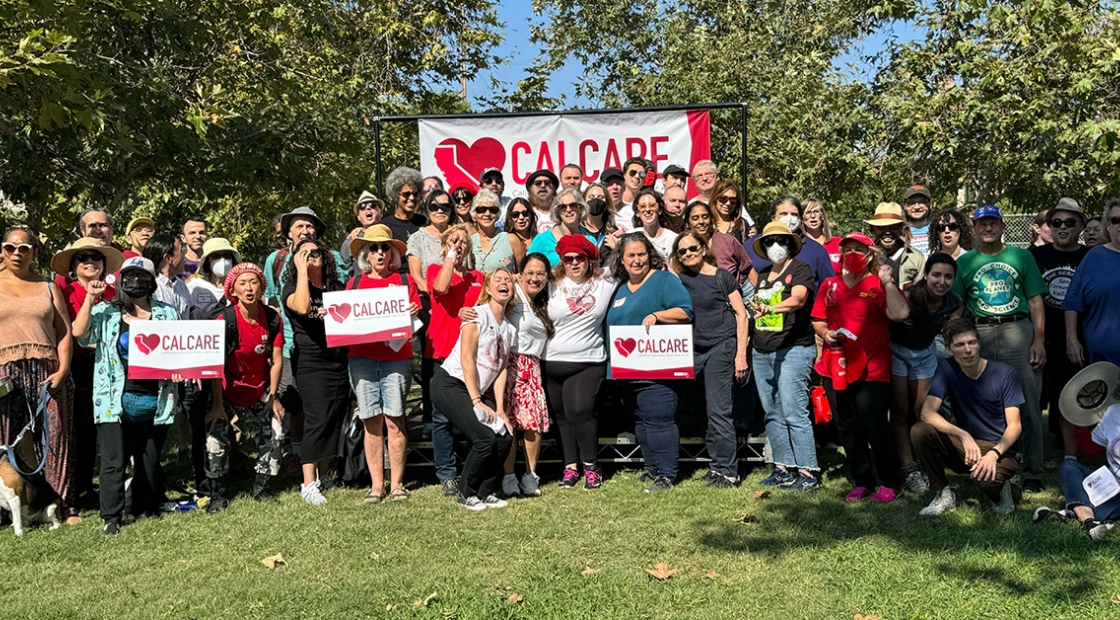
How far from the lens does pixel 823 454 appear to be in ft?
29.8

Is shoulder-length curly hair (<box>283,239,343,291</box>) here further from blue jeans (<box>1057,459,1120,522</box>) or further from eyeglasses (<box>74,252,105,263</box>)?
blue jeans (<box>1057,459,1120,522</box>)

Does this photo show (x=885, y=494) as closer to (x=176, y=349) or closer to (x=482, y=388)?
(x=482, y=388)

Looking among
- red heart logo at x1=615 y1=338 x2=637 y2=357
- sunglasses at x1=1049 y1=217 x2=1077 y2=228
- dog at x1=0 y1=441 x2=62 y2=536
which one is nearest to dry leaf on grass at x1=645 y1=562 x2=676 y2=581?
red heart logo at x1=615 y1=338 x2=637 y2=357

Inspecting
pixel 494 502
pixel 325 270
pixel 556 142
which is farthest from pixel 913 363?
pixel 556 142

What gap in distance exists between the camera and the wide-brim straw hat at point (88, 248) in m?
7.16

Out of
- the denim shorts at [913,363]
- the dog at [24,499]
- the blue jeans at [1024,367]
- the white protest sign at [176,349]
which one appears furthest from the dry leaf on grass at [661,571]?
the dog at [24,499]

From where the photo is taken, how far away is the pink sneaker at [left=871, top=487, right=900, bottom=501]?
7426 mm

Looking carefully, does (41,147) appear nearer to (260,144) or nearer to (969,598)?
(260,144)

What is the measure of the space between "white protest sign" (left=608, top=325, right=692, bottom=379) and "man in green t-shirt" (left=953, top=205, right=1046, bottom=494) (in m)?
2.08

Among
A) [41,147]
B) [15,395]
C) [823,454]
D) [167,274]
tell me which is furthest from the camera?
[41,147]

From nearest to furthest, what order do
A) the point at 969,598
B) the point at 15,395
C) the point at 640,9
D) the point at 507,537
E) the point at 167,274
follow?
the point at 969,598
the point at 507,537
the point at 15,395
the point at 167,274
the point at 640,9

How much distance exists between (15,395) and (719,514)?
16.6 feet

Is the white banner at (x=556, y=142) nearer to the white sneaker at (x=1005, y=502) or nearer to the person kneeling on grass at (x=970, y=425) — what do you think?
the person kneeling on grass at (x=970, y=425)

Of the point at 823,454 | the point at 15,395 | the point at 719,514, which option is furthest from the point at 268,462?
the point at 823,454
